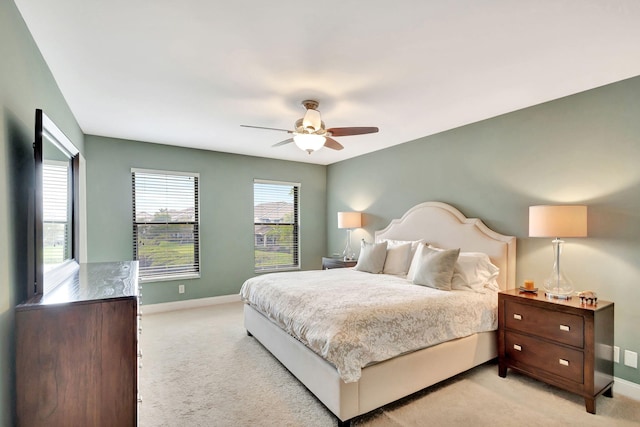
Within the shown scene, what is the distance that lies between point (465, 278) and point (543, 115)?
5.91 feet

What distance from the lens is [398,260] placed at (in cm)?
396

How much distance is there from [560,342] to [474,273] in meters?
0.86

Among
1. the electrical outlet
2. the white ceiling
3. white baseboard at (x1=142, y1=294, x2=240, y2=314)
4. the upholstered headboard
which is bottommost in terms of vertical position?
white baseboard at (x1=142, y1=294, x2=240, y2=314)

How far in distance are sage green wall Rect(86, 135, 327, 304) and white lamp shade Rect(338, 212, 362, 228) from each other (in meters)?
1.08

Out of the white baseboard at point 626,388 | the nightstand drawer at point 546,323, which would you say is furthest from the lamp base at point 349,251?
the white baseboard at point 626,388

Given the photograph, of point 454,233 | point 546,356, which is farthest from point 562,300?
point 454,233

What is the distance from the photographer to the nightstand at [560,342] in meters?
2.28

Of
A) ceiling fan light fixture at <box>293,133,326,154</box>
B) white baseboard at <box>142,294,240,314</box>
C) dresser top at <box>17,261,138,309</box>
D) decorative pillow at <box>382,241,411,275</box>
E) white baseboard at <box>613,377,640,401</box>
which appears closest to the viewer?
dresser top at <box>17,261,138,309</box>

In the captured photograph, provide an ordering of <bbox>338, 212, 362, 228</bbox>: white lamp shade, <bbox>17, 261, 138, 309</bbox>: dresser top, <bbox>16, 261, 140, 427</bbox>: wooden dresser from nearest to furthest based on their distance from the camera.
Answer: <bbox>16, 261, 140, 427</bbox>: wooden dresser
<bbox>17, 261, 138, 309</bbox>: dresser top
<bbox>338, 212, 362, 228</bbox>: white lamp shade

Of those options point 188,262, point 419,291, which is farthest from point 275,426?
point 188,262

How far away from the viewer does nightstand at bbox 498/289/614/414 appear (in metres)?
2.28

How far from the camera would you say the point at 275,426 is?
2.11 metres

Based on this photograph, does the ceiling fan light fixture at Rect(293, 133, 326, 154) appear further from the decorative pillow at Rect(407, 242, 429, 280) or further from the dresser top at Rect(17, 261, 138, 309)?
the dresser top at Rect(17, 261, 138, 309)

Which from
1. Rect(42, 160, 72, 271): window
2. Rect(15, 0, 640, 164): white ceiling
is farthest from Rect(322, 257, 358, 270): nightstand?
Rect(42, 160, 72, 271): window
